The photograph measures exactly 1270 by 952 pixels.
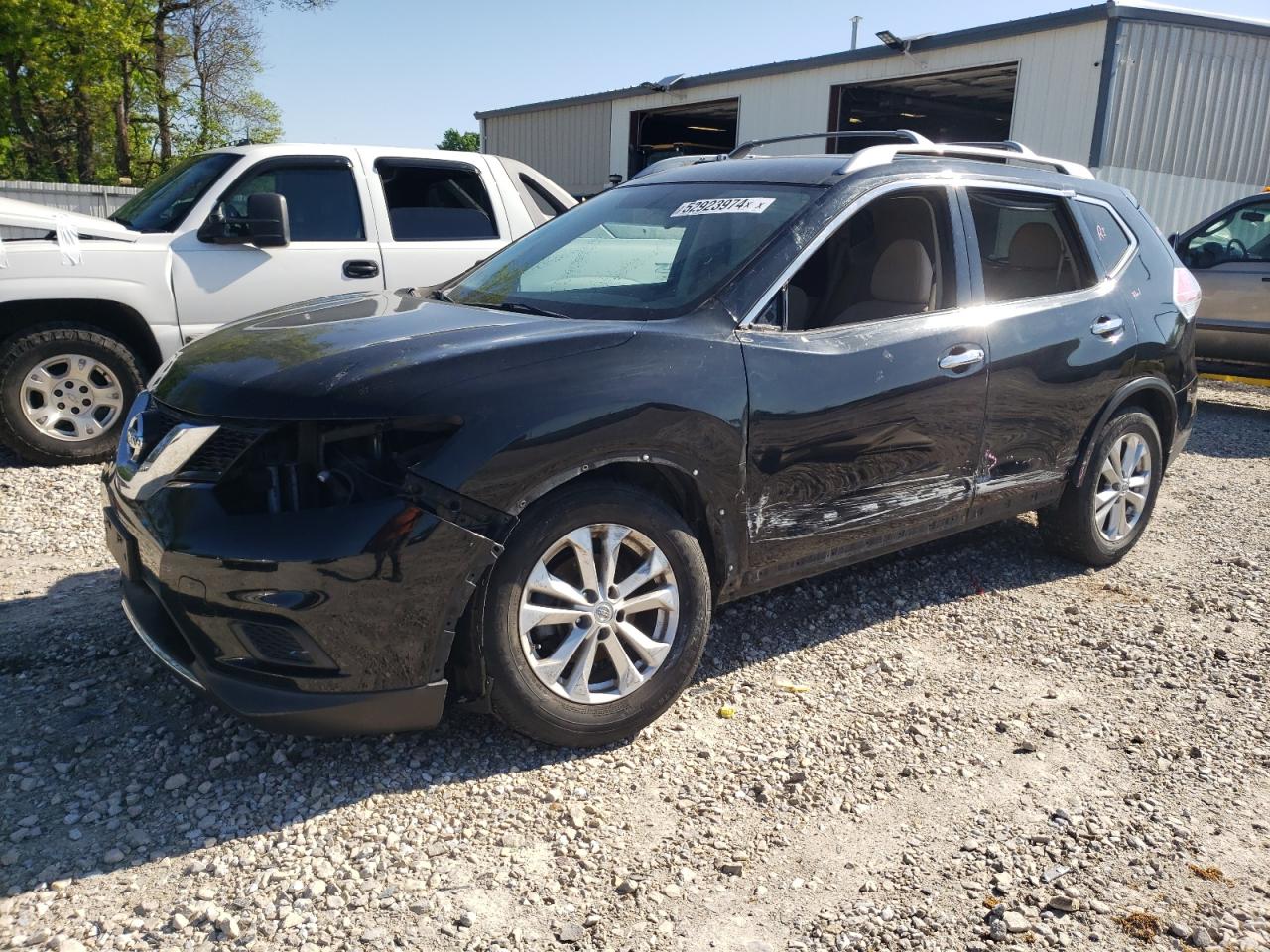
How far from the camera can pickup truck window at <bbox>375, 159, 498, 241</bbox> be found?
6.79 meters

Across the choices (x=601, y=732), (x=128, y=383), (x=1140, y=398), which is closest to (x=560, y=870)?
(x=601, y=732)

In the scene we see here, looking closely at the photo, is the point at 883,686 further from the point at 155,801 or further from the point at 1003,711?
the point at 155,801

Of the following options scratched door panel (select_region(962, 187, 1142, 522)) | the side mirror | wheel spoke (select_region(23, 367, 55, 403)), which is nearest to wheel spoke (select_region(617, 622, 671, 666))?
scratched door panel (select_region(962, 187, 1142, 522))

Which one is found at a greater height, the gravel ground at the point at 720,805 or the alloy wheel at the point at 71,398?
the alloy wheel at the point at 71,398

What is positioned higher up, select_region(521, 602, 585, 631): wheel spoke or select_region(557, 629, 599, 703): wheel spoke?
select_region(521, 602, 585, 631): wheel spoke

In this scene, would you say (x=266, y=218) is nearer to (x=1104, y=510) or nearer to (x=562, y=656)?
(x=562, y=656)

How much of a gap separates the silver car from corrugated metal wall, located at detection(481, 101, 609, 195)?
47.2 feet

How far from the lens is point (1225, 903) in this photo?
2549 millimetres

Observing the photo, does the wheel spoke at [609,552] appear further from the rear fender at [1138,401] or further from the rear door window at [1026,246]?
the rear fender at [1138,401]

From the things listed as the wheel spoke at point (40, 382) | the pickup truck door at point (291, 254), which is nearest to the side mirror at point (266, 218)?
the pickup truck door at point (291, 254)

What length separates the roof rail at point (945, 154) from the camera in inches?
151

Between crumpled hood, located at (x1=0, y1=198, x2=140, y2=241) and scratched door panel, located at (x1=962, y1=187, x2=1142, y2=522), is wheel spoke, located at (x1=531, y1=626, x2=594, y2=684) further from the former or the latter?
crumpled hood, located at (x1=0, y1=198, x2=140, y2=241)

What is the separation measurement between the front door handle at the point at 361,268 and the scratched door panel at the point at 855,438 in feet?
12.9

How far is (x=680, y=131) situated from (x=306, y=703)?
23.8 meters
